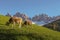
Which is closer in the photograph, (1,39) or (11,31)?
(1,39)

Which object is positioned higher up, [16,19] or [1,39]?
[16,19]

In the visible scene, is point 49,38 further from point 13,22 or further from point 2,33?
point 13,22

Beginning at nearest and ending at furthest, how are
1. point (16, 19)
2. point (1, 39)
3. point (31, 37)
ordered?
1. point (1, 39)
2. point (31, 37)
3. point (16, 19)

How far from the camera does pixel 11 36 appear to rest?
98.9ft

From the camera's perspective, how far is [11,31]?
33.3m

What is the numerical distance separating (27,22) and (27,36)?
42.2 ft

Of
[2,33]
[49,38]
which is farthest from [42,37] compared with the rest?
[2,33]

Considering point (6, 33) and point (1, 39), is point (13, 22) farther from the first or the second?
point (1, 39)

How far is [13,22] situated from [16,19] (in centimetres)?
78

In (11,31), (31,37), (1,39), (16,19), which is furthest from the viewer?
(16,19)

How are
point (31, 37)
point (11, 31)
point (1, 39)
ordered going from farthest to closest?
1. point (11, 31)
2. point (31, 37)
3. point (1, 39)

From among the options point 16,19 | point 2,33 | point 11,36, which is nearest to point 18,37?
point 11,36

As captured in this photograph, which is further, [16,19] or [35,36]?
[16,19]

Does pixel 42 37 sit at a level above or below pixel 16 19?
below
